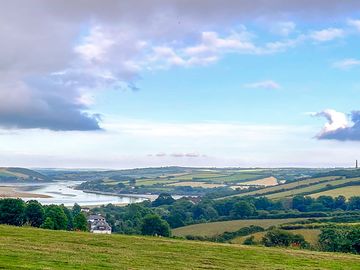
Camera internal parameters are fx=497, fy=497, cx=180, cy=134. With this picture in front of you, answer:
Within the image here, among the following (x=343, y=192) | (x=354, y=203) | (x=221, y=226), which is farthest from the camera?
(x=343, y=192)

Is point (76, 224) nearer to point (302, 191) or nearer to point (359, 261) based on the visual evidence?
point (359, 261)

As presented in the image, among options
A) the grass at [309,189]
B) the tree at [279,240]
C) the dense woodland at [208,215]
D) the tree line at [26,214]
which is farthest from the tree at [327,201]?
the tree line at [26,214]

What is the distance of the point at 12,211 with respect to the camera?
225 ft

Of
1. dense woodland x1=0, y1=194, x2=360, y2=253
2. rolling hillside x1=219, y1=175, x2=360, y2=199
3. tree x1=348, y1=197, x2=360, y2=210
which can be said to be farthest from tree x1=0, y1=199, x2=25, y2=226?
rolling hillside x1=219, y1=175, x2=360, y2=199

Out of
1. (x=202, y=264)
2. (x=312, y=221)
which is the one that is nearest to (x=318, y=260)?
(x=202, y=264)

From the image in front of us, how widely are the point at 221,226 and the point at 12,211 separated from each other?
47.5 meters

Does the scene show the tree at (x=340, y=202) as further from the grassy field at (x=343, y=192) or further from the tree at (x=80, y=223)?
the tree at (x=80, y=223)

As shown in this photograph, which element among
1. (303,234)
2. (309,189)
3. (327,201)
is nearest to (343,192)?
(327,201)

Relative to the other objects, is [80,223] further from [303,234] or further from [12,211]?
[303,234]

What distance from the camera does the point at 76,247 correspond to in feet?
99.6

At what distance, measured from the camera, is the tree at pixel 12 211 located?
68.0 meters

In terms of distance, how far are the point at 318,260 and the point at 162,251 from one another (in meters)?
9.99

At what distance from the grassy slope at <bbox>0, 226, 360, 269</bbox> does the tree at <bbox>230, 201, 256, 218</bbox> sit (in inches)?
3450

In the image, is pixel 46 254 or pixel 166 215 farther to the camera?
pixel 166 215
